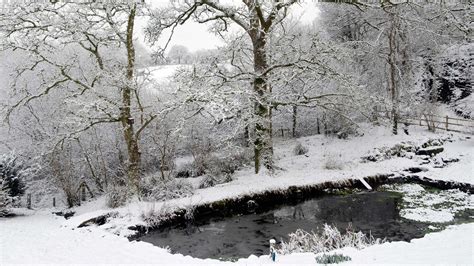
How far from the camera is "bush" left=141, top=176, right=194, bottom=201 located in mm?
15250

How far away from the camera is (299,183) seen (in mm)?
15688

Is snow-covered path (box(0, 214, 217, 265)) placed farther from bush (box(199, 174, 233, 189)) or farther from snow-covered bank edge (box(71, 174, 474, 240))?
bush (box(199, 174, 233, 189))

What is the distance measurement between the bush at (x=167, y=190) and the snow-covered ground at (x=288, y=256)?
0.63m

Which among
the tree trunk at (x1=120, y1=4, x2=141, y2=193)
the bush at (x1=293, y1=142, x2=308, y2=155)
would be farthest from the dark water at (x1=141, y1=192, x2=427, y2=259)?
the bush at (x1=293, y1=142, x2=308, y2=155)

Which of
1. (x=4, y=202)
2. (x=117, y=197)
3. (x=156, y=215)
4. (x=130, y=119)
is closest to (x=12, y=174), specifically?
(x=4, y=202)

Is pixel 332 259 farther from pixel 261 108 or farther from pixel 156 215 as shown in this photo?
pixel 261 108

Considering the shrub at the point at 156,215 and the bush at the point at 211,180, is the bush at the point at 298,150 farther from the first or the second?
the shrub at the point at 156,215

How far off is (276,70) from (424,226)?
8.71 meters

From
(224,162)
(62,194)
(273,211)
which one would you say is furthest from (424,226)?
(62,194)

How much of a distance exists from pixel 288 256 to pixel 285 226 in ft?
15.0

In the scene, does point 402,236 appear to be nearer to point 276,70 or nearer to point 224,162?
point 276,70

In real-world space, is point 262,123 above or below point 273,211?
above

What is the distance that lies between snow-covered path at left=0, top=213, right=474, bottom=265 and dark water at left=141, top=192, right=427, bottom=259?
1517 mm

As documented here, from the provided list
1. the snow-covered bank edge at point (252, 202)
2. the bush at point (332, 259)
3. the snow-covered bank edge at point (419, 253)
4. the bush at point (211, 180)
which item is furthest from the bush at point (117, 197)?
the bush at point (332, 259)
